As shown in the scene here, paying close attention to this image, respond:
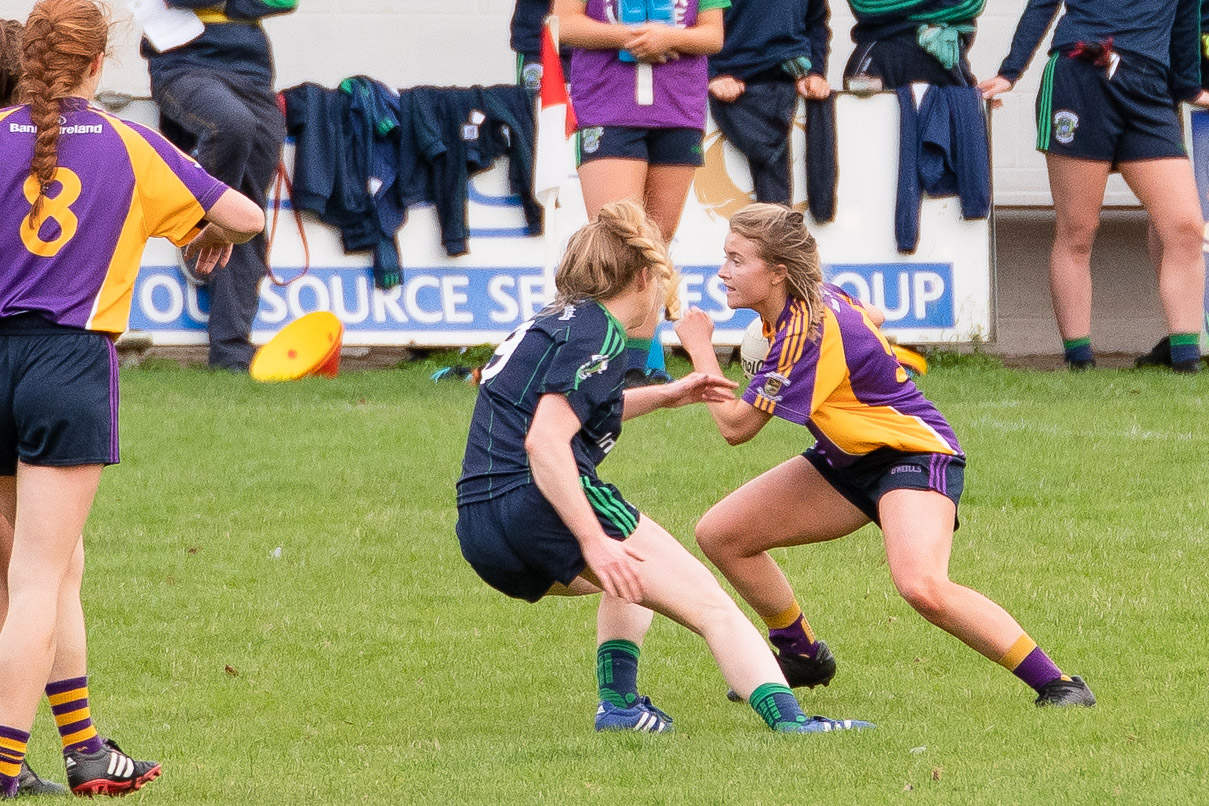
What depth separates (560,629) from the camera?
572 centimetres

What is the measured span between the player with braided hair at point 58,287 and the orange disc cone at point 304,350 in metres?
6.04

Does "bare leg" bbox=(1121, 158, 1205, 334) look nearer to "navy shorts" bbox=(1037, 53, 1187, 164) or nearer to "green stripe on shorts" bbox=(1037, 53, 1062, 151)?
"navy shorts" bbox=(1037, 53, 1187, 164)

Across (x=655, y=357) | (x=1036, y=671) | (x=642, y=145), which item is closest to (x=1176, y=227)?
(x=655, y=357)

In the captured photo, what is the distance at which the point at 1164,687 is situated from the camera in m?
4.71

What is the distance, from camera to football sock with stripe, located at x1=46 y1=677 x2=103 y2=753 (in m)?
4.01

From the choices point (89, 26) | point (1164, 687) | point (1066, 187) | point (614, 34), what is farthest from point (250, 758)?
point (1066, 187)

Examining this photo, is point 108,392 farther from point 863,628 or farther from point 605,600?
point 863,628

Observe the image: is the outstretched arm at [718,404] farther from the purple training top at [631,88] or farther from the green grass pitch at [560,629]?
the purple training top at [631,88]

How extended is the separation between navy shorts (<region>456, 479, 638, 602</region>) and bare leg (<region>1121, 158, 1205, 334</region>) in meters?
6.52

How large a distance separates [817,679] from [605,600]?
0.72 m

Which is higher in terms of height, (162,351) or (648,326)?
(648,326)

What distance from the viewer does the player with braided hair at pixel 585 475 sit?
4035mm

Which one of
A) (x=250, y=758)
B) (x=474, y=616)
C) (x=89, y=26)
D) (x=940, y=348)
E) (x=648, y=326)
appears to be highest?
(x=89, y=26)

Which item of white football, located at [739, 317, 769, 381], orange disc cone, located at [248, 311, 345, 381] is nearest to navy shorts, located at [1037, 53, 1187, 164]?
orange disc cone, located at [248, 311, 345, 381]
